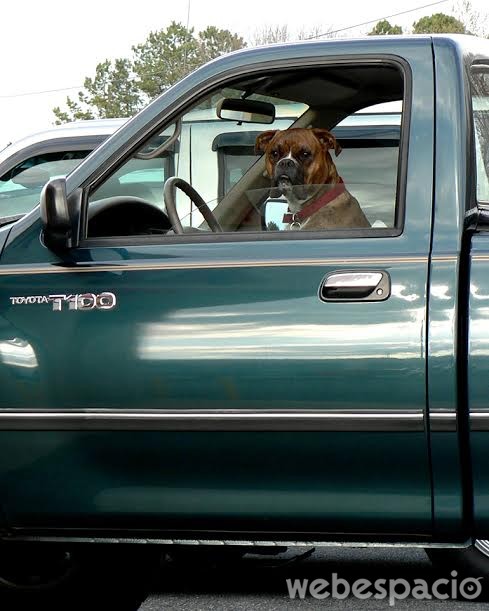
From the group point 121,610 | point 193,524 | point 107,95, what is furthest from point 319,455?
point 107,95

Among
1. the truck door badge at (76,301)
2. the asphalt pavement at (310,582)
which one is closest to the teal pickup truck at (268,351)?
the truck door badge at (76,301)

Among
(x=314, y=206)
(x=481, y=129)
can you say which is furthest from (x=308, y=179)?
(x=481, y=129)

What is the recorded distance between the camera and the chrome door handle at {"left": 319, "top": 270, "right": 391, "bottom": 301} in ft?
11.5

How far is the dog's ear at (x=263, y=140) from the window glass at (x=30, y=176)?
5.06 m

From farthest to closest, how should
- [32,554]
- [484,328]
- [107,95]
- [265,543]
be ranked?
[107,95] < [32,554] < [265,543] < [484,328]

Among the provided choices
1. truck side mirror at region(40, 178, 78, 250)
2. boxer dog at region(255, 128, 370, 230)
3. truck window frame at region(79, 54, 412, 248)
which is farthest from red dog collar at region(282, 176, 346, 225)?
truck side mirror at region(40, 178, 78, 250)

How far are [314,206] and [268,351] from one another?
0.56 m

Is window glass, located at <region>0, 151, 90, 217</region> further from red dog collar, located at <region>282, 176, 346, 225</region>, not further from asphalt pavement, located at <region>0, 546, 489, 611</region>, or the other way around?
red dog collar, located at <region>282, 176, 346, 225</region>

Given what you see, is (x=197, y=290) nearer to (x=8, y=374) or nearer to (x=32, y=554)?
(x=8, y=374)

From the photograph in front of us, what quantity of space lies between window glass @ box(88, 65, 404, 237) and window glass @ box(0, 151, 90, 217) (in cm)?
480

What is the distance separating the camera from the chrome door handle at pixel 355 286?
351 cm

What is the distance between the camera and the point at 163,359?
11.9 feet

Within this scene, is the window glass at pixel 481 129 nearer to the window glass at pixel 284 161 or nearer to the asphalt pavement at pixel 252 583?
the window glass at pixel 284 161

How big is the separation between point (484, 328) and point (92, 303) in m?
1.10
